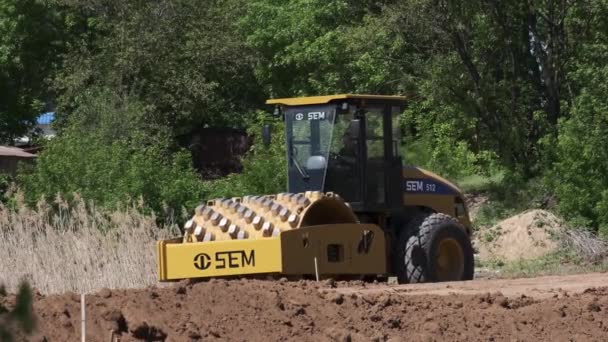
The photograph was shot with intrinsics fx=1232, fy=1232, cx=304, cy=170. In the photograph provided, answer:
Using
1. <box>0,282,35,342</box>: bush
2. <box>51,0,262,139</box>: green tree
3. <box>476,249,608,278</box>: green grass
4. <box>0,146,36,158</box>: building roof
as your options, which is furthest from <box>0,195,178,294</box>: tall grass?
<box>51,0,262,139</box>: green tree

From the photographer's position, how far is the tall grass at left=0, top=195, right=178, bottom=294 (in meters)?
15.7

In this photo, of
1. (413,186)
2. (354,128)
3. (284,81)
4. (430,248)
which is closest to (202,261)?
(354,128)

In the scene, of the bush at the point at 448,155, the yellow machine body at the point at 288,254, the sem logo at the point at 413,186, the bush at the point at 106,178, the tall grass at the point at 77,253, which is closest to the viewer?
the yellow machine body at the point at 288,254

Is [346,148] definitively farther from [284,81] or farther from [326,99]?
[284,81]

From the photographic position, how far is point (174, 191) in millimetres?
25047

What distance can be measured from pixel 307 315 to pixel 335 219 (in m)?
4.69

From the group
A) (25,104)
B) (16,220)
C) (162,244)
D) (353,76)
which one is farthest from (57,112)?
(162,244)

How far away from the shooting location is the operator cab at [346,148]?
15.1m

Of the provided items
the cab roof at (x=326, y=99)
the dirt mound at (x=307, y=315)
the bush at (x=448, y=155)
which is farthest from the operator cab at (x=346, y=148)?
the bush at (x=448, y=155)

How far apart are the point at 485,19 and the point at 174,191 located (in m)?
8.94

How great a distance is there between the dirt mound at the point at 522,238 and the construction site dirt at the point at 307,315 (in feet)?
34.1

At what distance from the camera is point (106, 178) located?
24.9m

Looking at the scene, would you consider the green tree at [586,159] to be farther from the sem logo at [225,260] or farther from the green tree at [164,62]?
the green tree at [164,62]

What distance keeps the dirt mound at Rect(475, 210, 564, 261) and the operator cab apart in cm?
787
